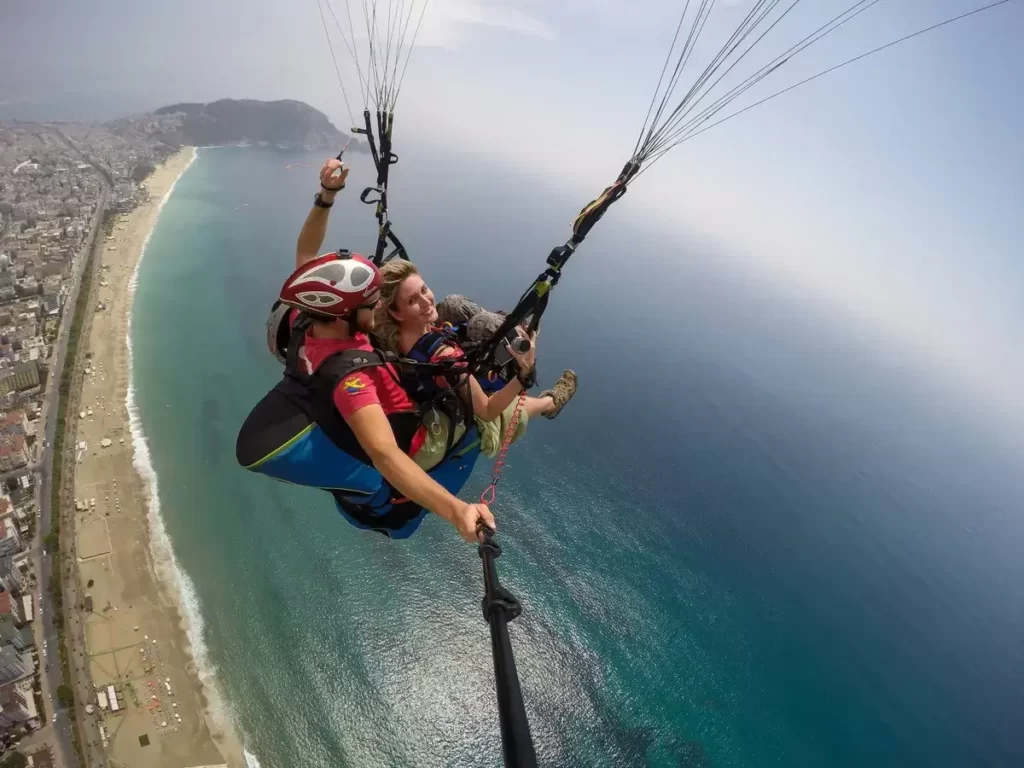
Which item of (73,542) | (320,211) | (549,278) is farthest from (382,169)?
(73,542)

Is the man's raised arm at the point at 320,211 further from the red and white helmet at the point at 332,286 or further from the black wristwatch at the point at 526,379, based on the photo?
the black wristwatch at the point at 526,379

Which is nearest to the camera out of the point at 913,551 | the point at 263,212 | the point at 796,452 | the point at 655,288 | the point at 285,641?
the point at 285,641

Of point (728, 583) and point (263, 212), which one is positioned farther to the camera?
point (263, 212)

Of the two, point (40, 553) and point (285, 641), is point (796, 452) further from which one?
point (40, 553)

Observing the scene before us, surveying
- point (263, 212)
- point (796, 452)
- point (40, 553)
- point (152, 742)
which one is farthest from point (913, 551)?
point (263, 212)

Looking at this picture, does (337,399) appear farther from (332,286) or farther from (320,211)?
(320,211)
